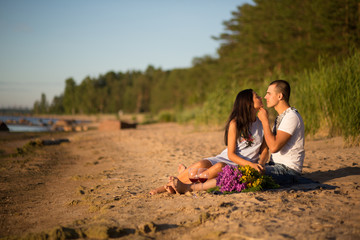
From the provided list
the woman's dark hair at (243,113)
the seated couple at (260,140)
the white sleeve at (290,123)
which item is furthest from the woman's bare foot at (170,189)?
the white sleeve at (290,123)

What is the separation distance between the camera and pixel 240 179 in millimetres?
3270

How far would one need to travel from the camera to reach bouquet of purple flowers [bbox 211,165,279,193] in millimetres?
3268

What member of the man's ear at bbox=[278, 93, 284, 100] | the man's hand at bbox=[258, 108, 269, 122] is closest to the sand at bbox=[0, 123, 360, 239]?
the man's hand at bbox=[258, 108, 269, 122]

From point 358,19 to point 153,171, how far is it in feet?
46.6

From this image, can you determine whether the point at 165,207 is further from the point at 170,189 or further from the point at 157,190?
the point at 157,190

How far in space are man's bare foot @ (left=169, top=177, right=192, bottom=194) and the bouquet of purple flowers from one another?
0.41 metres

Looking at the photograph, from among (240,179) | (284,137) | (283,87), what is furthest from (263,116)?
(240,179)

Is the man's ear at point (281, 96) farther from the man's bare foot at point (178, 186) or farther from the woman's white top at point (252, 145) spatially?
the man's bare foot at point (178, 186)

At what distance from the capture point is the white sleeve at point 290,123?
3354mm

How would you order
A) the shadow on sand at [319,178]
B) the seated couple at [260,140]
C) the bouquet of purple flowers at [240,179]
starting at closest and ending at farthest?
the bouquet of purple flowers at [240,179] → the seated couple at [260,140] → the shadow on sand at [319,178]

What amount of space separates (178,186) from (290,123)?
1.54 m

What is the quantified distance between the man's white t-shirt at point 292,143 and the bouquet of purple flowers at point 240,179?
43 centimetres

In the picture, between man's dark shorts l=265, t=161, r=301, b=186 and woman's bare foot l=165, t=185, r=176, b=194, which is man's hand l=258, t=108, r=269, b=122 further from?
woman's bare foot l=165, t=185, r=176, b=194

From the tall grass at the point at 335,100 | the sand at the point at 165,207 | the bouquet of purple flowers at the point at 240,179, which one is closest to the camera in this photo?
the sand at the point at 165,207
